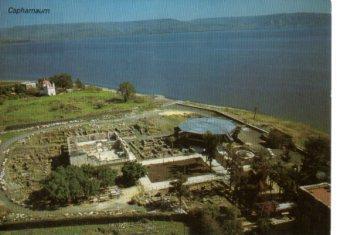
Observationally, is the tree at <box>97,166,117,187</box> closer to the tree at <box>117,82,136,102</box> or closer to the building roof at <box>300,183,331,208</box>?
the building roof at <box>300,183,331,208</box>

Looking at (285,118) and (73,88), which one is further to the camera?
(73,88)

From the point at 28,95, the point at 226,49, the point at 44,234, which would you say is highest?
the point at 226,49

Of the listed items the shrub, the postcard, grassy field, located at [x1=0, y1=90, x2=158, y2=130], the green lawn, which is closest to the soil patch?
the postcard

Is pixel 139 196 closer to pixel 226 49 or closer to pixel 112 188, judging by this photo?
pixel 112 188

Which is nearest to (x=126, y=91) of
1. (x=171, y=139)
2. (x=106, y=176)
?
(x=171, y=139)

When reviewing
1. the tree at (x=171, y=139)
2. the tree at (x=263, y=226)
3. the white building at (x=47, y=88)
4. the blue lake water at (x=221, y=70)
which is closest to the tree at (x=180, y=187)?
the tree at (x=263, y=226)

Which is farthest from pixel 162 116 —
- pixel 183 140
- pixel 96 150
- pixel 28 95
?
pixel 28 95
